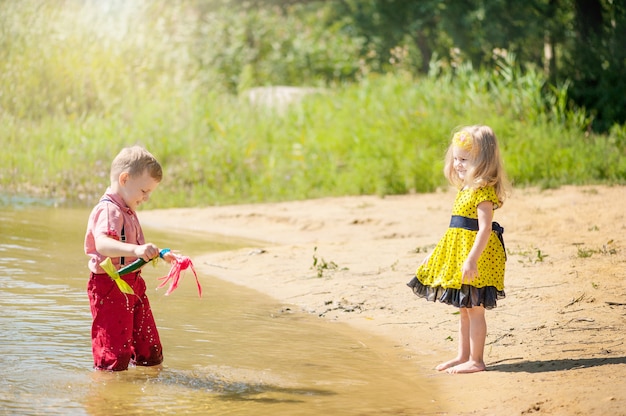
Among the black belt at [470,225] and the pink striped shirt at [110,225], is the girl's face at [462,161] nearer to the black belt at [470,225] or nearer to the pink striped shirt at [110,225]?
the black belt at [470,225]

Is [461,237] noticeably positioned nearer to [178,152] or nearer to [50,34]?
[178,152]

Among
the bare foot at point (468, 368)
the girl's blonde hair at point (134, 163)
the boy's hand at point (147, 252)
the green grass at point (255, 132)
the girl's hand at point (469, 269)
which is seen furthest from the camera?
the green grass at point (255, 132)

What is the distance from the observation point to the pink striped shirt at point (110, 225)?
17.2 ft

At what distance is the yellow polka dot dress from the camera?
564cm

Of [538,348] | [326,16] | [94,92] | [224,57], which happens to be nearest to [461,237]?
[538,348]

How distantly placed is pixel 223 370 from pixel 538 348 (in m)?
2.02

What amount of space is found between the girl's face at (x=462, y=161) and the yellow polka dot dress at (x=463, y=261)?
12 cm

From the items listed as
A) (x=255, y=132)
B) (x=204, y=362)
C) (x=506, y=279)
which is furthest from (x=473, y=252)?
(x=255, y=132)

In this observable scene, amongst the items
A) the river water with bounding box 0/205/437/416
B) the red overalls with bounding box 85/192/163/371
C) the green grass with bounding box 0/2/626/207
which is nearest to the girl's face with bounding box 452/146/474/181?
the river water with bounding box 0/205/437/416

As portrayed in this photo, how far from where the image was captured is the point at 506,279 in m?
7.80

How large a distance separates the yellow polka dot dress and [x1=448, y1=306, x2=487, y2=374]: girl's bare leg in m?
0.11

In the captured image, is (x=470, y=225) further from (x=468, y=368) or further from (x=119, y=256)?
(x=119, y=256)

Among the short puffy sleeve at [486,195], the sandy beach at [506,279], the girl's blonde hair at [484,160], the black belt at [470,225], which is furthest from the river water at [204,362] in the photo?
the girl's blonde hair at [484,160]

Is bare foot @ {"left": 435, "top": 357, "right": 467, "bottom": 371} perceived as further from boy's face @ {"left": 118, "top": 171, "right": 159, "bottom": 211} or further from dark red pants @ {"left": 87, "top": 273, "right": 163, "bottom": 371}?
boy's face @ {"left": 118, "top": 171, "right": 159, "bottom": 211}
